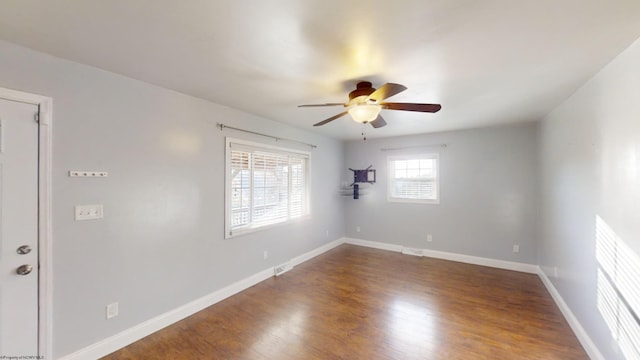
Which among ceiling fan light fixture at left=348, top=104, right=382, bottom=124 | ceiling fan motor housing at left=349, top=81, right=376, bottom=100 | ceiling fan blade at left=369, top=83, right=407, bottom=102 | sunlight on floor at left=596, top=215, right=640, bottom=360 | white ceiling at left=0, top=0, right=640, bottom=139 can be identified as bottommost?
sunlight on floor at left=596, top=215, right=640, bottom=360

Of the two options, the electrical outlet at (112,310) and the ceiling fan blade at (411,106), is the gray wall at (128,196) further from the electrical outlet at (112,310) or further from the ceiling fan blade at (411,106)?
the ceiling fan blade at (411,106)

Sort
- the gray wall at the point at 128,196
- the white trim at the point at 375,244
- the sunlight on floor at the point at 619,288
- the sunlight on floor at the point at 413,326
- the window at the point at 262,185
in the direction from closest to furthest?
the sunlight on floor at the point at 619,288 → the gray wall at the point at 128,196 → the sunlight on floor at the point at 413,326 → the window at the point at 262,185 → the white trim at the point at 375,244

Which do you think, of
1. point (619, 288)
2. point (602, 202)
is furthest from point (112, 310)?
point (602, 202)

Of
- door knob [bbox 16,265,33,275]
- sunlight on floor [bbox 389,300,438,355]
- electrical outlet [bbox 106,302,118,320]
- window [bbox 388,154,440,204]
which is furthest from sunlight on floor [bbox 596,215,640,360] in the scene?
door knob [bbox 16,265,33,275]

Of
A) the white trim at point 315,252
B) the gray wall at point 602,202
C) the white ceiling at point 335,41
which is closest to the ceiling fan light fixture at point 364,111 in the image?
the white ceiling at point 335,41

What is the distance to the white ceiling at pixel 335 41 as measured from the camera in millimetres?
1385

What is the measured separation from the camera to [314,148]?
5.02m

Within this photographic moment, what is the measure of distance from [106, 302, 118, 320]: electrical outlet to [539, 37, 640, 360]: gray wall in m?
3.96

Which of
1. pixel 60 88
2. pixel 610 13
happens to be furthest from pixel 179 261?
pixel 610 13

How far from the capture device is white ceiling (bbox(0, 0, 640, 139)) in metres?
1.38

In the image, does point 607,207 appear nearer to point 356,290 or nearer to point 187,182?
point 356,290

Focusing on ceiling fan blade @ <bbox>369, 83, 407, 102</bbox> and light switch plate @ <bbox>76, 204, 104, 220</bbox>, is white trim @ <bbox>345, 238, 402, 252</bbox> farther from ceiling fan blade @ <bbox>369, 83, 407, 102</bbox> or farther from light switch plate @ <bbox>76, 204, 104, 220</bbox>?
light switch plate @ <bbox>76, 204, 104, 220</bbox>

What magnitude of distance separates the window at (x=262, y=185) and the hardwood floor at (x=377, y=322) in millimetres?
999

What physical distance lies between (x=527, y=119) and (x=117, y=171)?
17.8 feet
